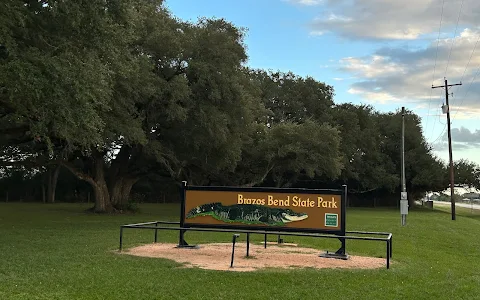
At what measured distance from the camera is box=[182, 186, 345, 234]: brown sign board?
1162 centimetres

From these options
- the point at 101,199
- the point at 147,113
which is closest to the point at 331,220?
the point at 147,113

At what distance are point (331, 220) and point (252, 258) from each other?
2.06 m

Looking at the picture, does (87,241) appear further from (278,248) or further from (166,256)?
(278,248)

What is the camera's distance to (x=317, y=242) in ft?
51.7

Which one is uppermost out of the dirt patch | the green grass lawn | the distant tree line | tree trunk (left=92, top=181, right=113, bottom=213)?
the distant tree line

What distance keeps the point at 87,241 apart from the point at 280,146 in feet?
80.4

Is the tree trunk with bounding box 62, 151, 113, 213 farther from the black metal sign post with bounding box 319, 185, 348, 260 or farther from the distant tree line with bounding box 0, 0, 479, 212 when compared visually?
the black metal sign post with bounding box 319, 185, 348, 260

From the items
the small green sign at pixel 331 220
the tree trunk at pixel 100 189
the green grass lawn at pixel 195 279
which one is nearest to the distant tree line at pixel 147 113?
the tree trunk at pixel 100 189

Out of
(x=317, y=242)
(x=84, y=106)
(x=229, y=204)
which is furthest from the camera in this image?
(x=317, y=242)

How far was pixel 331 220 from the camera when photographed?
11.6m

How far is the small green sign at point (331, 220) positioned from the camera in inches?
455

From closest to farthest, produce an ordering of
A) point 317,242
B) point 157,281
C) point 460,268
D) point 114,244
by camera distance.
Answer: point 157,281, point 460,268, point 114,244, point 317,242

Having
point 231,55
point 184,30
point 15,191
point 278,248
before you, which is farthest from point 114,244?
point 15,191

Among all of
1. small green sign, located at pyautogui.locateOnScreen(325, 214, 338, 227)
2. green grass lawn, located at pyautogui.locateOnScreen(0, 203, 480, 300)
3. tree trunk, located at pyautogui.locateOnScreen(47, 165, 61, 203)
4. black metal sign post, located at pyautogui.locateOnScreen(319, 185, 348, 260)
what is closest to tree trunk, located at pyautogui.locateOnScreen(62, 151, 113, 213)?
green grass lawn, located at pyautogui.locateOnScreen(0, 203, 480, 300)
